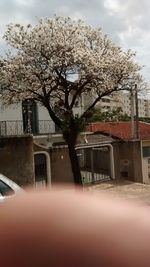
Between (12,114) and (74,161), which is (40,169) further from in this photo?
(12,114)

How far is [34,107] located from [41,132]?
1.58 metres

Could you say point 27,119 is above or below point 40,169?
above

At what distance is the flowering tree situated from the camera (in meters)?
22.8

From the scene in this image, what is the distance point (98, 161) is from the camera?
27.6 metres

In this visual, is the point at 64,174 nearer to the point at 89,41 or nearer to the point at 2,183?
the point at 89,41

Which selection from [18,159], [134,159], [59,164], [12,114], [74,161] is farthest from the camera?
[12,114]

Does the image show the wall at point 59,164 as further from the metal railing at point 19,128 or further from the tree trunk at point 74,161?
the metal railing at point 19,128

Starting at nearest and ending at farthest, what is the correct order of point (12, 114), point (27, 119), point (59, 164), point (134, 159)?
1. point (59, 164)
2. point (134, 159)
3. point (12, 114)
4. point (27, 119)

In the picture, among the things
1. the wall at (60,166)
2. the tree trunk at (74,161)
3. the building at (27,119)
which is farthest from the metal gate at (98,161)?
the tree trunk at (74,161)

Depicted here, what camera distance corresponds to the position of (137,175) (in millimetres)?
27953

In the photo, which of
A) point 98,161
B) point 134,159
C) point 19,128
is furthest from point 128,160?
point 19,128

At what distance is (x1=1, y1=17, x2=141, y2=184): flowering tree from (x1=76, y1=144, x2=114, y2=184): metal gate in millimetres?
2921

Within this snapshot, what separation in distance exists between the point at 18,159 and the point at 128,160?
30.3 feet

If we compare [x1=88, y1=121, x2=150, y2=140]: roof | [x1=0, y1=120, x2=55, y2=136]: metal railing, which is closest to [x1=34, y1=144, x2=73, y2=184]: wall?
[x1=0, y1=120, x2=55, y2=136]: metal railing
